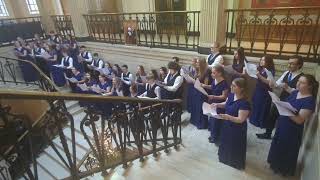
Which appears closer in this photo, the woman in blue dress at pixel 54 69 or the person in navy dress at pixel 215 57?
the person in navy dress at pixel 215 57

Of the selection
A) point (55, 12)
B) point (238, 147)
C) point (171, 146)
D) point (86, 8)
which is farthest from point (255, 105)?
point (55, 12)

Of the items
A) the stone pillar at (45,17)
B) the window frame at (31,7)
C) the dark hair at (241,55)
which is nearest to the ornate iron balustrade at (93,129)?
the dark hair at (241,55)

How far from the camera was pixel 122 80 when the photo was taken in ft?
19.9

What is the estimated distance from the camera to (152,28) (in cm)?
676

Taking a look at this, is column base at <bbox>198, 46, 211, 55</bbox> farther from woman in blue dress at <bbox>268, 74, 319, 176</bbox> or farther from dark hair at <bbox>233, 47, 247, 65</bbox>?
woman in blue dress at <bbox>268, 74, 319, 176</bbox>

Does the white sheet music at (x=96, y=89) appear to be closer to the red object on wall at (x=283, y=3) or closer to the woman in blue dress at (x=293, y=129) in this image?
the woman in blue dress at (x=293, y=129)

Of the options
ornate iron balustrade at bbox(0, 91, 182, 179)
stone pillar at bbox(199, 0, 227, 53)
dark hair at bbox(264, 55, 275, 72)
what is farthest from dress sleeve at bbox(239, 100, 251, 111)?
stone pillar at bbox(199, 0, 227, 53)

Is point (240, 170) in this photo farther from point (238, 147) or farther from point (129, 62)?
point (129, 62)

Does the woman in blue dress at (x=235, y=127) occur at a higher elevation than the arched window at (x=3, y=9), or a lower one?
lower

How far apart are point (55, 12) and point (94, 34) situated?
7.52 meters

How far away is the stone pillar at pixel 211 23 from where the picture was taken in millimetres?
4910

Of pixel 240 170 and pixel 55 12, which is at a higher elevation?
pixel 55 12

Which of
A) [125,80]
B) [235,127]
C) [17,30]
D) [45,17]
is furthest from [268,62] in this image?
[17,30]

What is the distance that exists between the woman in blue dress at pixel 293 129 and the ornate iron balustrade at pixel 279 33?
75.5 inches
